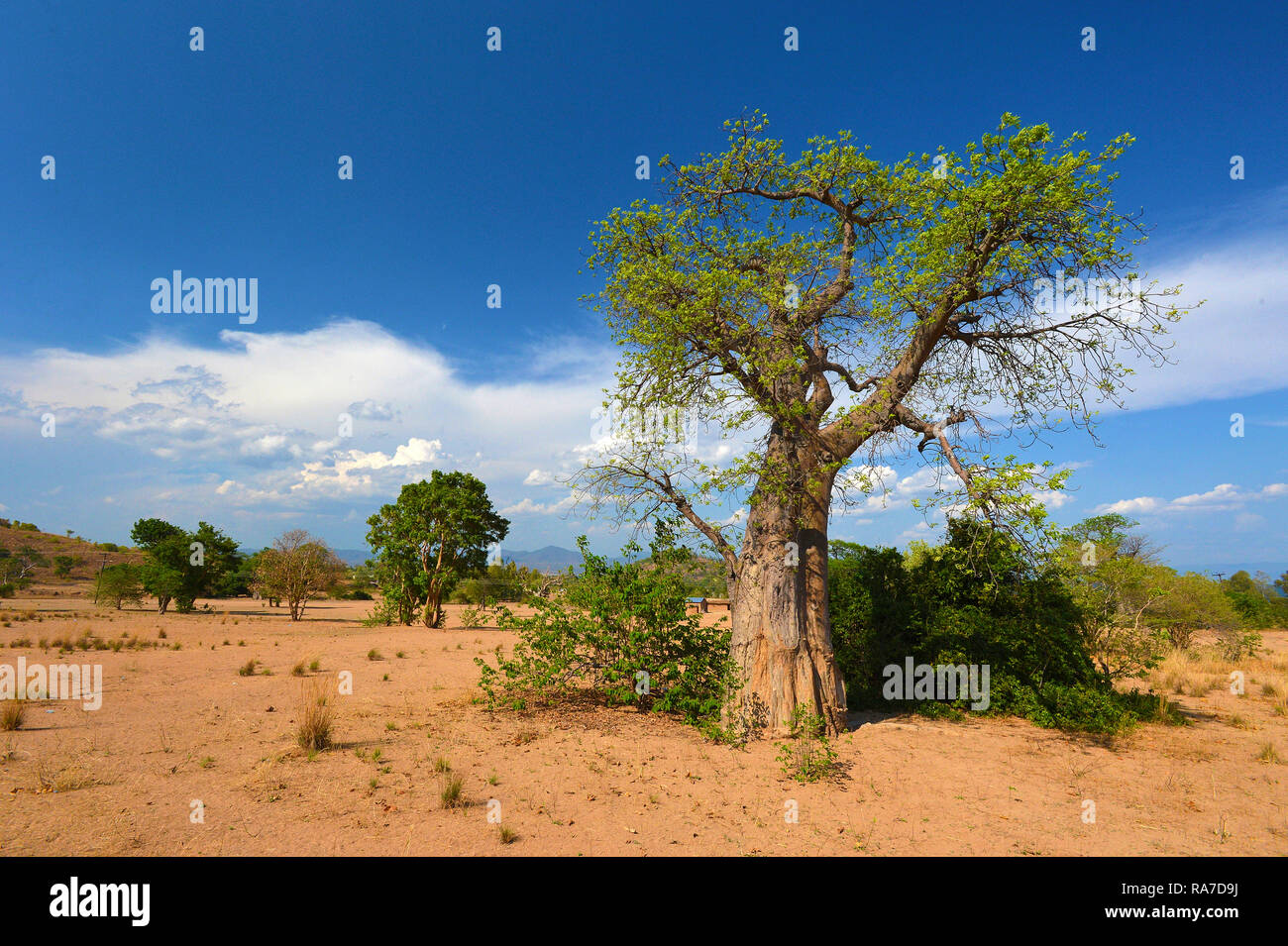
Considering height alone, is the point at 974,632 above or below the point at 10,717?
above

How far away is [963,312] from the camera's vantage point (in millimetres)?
8188

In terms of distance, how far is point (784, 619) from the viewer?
828cm

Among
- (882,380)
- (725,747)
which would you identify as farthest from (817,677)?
(882,380)

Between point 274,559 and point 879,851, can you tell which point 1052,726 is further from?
point 274,559

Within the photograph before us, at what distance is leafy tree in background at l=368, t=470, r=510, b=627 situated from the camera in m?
24.0

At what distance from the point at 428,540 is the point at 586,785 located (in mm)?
19608

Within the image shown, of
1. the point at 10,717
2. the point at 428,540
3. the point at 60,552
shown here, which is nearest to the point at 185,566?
the point at 428,540

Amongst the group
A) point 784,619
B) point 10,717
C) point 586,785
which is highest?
point 784,619

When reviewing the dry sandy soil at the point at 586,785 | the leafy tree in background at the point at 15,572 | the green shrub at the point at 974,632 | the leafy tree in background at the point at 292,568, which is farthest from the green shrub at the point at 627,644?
the leafy tree in background at the point at 15,572

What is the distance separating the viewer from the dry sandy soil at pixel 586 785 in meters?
4.97

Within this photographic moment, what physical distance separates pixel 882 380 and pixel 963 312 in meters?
1.40

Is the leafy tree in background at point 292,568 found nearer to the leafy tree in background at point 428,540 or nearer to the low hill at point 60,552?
the leafy tree in background at point 428,540

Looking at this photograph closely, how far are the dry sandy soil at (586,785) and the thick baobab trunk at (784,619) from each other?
0.61 meters

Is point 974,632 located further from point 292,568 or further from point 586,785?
point 292,568
